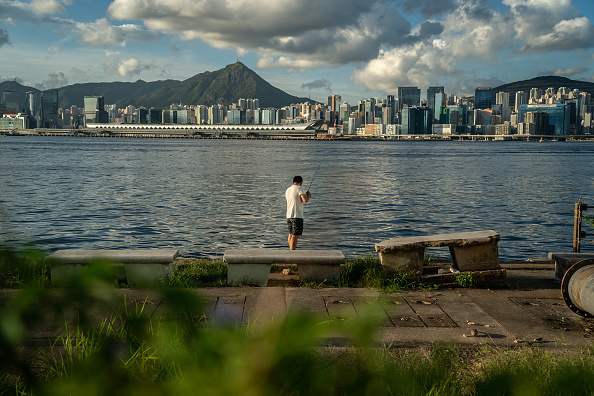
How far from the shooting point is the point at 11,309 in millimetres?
1188

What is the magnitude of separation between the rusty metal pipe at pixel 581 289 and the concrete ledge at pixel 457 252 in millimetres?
1533

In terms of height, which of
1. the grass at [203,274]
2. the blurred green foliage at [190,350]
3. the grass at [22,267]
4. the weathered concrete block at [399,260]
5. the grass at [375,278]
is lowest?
the grass at [203,274]

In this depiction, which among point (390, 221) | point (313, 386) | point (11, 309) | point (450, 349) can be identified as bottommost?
point (390, 221)

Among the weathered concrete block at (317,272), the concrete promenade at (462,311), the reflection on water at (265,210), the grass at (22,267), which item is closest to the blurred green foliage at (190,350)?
the grass at (22,267)

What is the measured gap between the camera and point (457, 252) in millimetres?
8617

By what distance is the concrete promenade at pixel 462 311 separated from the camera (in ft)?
19.6

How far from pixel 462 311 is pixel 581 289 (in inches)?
56.4

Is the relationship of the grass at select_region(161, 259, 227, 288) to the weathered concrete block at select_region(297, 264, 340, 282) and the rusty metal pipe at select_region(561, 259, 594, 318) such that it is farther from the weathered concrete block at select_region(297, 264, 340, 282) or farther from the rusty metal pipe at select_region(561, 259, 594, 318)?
the rusty metal pipe at select_region(561, 259, 594, 318)

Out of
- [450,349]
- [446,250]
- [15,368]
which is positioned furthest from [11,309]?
[446,250]

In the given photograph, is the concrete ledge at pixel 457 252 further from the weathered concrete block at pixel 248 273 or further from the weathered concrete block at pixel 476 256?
the weathered concrete block at pixel 248 273

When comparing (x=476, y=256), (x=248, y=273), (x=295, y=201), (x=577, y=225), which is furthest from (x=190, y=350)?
(x=577, y=225)

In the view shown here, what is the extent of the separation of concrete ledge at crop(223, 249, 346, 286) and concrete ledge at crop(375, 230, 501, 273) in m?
0.75

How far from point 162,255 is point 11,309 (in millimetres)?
7182

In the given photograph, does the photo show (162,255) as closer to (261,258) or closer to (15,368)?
(261,258)
